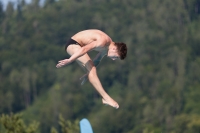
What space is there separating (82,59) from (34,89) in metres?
89.1

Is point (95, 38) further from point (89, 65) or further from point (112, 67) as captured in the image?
point (112, 67)

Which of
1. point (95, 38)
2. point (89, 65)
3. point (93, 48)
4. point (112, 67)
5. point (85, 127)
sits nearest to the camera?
point (85, 127)

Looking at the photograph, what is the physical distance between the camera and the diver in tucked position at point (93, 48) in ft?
37.9

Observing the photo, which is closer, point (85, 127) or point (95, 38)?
point (85, 127)

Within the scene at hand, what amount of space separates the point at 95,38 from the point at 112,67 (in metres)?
89.5

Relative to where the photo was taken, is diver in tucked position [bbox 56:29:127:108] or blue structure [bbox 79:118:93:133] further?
diver in tucked position [bbox 56:29:127:108]

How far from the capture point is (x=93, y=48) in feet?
37.9

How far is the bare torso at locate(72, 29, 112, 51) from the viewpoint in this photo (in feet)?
38.0

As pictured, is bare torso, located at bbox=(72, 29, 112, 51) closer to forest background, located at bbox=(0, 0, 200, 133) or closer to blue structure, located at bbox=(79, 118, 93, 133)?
blue structure, located at bbox=(79, 118, 93, 133)

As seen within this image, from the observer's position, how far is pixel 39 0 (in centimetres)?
12525

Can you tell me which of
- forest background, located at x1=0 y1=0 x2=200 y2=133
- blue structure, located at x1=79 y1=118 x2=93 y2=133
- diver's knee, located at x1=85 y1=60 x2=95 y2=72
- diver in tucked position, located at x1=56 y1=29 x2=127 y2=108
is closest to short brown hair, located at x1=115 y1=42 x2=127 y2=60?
diver in tucked position, located at x1=56 y1=29 x2=127 y2=108

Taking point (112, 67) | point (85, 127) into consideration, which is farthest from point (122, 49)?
point (112, 67)

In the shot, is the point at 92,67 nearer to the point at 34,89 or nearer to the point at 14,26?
the point at 34,89

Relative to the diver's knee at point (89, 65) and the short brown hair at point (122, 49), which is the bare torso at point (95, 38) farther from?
the diver's knee at point (89, 65)
